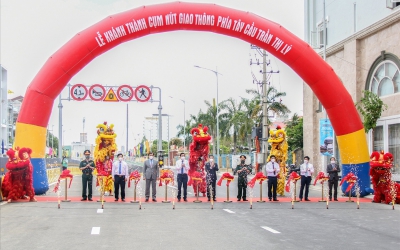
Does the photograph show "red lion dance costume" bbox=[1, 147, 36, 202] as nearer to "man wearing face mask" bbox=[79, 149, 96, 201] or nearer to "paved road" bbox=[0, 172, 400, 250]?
"paved road" bbox=[0, 172, 400, 250]

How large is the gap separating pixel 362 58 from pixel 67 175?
1598 cm

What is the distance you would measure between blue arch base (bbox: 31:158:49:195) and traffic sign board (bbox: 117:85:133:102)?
13662 millimetres

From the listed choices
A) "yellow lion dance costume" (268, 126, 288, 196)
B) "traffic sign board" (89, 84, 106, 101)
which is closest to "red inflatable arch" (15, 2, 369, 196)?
"yellow lion dance costume" (268, 126, 288, 196)

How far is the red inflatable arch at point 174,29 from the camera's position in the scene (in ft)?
65.3

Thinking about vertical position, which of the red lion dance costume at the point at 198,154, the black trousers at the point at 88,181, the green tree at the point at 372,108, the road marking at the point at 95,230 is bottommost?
the road marking at the point at 95,230

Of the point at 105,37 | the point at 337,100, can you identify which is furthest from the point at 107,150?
the point at 337,100

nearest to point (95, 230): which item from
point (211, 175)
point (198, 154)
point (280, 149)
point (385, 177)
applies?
point (211, 175)

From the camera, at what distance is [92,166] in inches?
757

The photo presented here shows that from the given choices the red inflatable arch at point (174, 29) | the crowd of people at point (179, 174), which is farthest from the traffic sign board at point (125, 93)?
the crowd of people at point (179, 174)

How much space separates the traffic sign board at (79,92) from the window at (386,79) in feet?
52.1

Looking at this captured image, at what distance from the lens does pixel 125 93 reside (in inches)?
1341

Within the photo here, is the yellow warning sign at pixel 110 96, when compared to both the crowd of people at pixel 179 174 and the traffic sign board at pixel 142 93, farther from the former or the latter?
the crowd of people at pixel 179 174

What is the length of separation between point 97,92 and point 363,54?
A: 1468 cm

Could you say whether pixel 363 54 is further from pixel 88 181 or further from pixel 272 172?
pixel 88 181
